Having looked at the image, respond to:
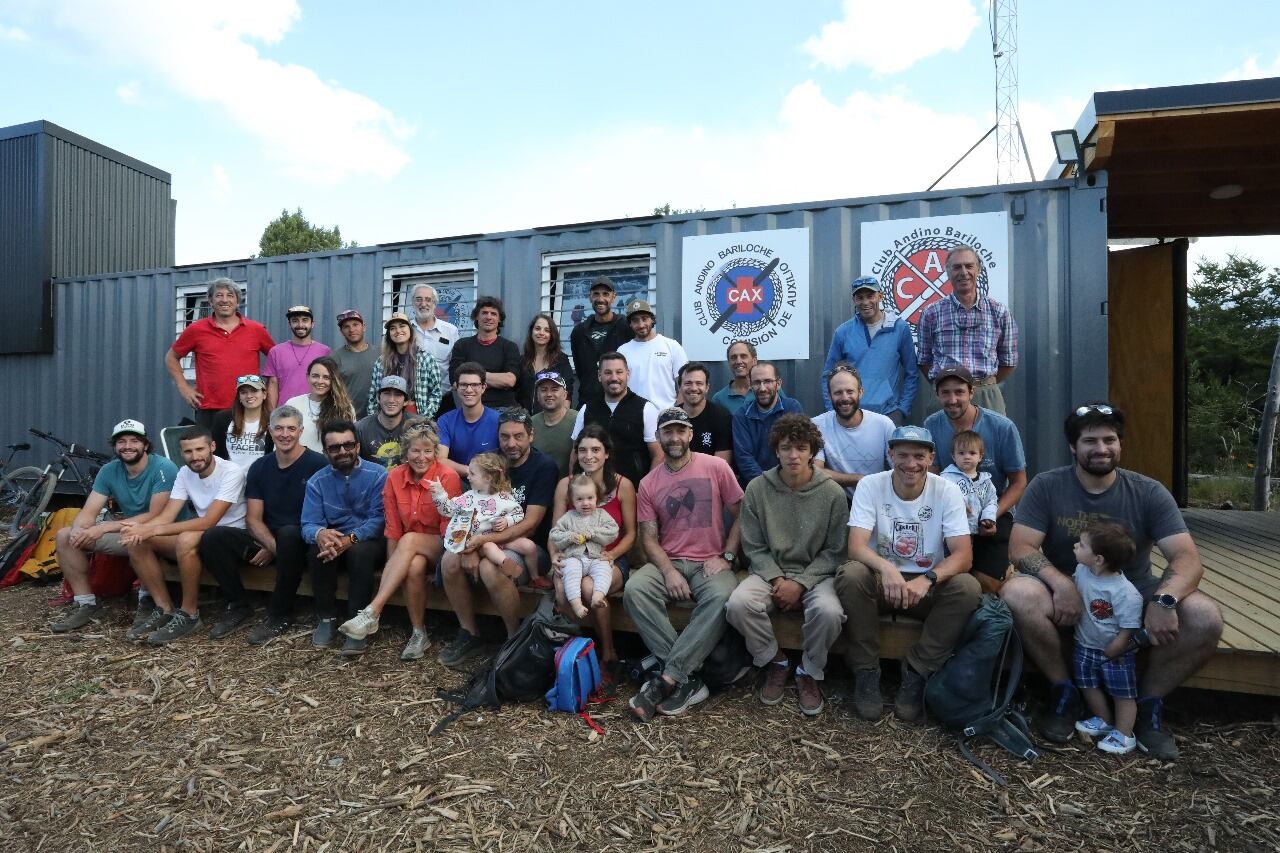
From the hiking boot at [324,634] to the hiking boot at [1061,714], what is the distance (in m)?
3.45

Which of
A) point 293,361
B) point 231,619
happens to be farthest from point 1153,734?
point 293,361

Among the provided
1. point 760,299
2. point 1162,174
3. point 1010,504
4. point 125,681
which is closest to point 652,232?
point 760,299

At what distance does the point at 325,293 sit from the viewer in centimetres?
714

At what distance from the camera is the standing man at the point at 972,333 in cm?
424

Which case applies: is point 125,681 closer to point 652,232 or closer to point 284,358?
point 284,358

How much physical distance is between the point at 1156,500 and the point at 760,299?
3082 mm

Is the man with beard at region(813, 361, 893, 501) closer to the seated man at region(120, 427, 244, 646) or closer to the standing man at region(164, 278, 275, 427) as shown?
the seated man at region(120, 427, 244, 646)

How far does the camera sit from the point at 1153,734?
2.84 meters

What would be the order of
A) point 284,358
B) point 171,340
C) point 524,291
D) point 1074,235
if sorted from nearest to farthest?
point 1074,235 < point 284,358 < point 524,291 < point 171,340

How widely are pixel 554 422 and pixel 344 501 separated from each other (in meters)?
1.27

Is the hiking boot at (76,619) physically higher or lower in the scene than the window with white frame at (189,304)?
lower

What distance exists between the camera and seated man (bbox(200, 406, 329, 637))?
4.35m

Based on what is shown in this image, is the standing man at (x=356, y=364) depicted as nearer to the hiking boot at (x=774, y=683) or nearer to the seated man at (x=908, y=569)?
the hiking boot at (x=774, y=683)

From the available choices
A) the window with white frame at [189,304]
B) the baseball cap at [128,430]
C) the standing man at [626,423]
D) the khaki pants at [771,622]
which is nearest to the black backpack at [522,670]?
the khaki pants at [771,622]
